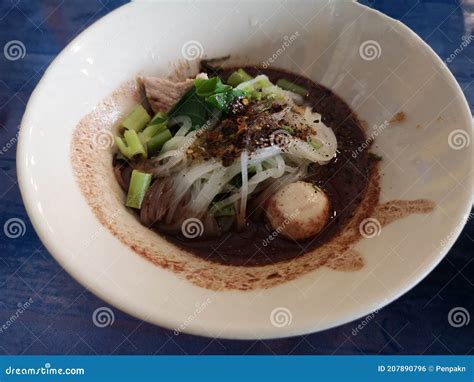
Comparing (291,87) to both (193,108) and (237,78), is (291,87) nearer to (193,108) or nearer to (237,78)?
(237,78)

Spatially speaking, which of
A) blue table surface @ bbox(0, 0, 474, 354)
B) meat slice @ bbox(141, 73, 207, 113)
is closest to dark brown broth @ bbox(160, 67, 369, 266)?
blue table surface @ bbox(0, 0, 474, 354)

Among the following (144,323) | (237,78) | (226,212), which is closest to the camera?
(144,323)

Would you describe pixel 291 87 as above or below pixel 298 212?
above

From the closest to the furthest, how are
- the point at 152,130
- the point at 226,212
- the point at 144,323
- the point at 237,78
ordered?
1. the point at 144,323
2. the point at 226,212
3. the point at 152,130
4. the point at 237,78

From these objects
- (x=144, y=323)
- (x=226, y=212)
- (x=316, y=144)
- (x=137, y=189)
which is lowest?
(x=144, y=323)

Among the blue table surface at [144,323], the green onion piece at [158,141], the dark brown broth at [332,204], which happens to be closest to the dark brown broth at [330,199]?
the dark brown broth at [332,204]

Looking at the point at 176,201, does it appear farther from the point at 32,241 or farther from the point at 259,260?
the point at 32,241

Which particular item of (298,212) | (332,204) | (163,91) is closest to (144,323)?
(298,212)

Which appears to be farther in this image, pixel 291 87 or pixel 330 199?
pixel 291 87
